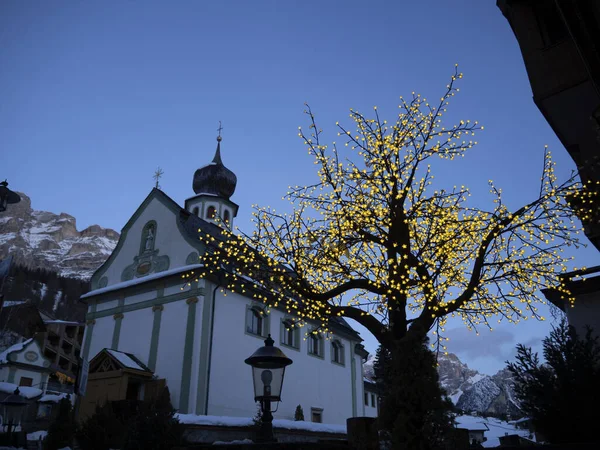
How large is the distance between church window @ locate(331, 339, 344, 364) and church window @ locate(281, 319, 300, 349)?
4.20m

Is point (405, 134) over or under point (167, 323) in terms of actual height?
over

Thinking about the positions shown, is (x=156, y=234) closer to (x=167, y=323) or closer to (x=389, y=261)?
(x=167, y=323)

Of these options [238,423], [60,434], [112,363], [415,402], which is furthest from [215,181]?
[415,402]

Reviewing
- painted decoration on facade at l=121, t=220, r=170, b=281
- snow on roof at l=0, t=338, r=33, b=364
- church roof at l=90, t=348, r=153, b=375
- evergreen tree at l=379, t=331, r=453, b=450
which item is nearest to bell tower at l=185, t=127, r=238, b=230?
painted decoration on facade at l=121, t=220, r=170, b=281

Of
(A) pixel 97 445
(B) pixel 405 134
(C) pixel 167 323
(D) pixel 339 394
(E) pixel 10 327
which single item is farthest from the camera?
(E) pixel 10 327

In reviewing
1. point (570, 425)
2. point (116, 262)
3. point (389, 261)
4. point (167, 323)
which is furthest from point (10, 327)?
point (570, 425)

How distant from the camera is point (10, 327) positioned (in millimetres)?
70750

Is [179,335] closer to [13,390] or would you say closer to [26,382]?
[13,390]

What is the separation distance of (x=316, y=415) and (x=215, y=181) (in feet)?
54.5

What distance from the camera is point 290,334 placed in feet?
85.0

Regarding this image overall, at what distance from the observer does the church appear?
64.9ft

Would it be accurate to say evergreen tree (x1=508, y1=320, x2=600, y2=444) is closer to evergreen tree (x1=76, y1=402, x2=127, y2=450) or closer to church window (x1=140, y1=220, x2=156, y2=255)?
evergreen tree (x1=76, y1=402, x2=127, y2=450)

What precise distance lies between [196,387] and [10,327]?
65.0 meters

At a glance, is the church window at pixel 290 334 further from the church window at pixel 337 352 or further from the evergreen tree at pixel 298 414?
the church window at pixel 337 352
